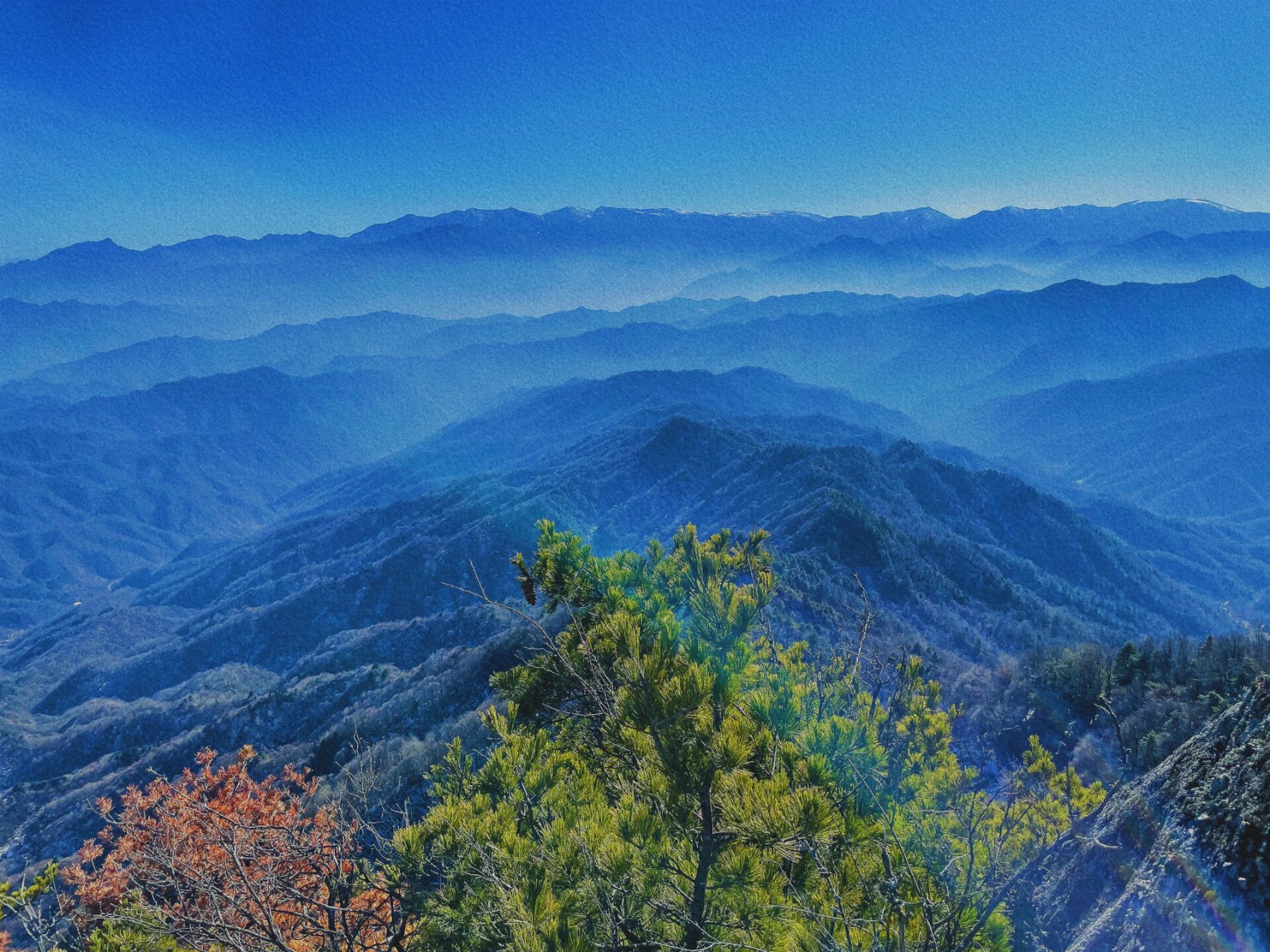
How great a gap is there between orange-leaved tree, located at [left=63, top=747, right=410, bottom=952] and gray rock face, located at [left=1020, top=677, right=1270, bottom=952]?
15.8 ft

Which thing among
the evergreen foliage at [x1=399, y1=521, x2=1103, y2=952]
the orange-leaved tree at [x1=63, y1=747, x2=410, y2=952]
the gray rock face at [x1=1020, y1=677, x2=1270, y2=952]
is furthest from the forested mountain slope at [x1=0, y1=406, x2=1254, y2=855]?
the evergreen foliage at [x1=399, y1=521, x2=1103, y2=952]

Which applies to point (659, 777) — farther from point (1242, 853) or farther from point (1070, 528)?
point (1070, 528)

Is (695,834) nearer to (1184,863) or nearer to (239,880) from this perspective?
(1184,863)

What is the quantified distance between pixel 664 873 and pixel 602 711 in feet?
3.61

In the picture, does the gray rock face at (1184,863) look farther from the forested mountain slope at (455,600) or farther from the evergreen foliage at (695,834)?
the forested mountain slope at (455,600)

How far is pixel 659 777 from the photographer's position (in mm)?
3730

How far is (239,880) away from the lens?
231 inches

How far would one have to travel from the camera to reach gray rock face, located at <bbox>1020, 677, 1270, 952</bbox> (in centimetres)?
352

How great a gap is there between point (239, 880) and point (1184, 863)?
25.0 feet

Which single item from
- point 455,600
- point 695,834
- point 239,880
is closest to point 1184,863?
point 695,834

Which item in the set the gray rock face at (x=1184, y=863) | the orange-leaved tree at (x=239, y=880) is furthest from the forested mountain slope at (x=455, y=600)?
the gray rock face at (x=1184, y=863)

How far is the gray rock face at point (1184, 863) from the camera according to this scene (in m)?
3.52

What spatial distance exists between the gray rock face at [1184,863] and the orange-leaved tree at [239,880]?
15.8 ft

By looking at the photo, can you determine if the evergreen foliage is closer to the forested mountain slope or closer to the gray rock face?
the gray rock face
